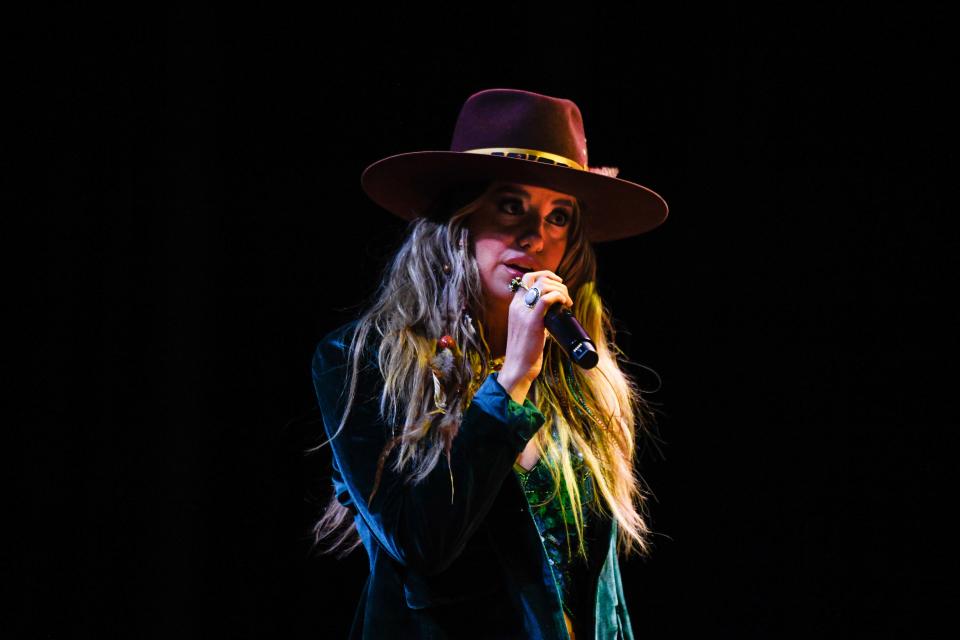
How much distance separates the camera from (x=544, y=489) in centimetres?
143

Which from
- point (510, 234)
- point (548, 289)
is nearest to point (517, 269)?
point (510, 234)

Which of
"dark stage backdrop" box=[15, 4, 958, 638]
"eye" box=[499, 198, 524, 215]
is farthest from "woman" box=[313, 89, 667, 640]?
"dark stage backdrop" box=[15, 4, 958, 638]

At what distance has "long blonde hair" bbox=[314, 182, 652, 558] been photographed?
1297mm

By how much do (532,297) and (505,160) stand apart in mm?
289

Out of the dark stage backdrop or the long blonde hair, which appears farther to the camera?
the dark stage backdrop

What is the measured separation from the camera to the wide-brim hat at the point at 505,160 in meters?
1.48

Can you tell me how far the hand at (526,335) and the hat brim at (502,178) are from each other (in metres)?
0.25

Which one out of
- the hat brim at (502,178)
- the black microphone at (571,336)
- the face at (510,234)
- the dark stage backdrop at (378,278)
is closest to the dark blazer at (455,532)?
the black microphone at (571,336)

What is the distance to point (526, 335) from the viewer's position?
1265 millimetres

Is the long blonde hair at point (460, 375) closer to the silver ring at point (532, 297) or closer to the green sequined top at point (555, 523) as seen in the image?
the green sequined top at point (555, 523)

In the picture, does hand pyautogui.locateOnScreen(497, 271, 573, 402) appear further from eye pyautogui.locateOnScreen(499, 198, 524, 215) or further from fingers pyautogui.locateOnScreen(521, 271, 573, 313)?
eye pyautogui.locateOnScreen(499, 198, 524, 215)

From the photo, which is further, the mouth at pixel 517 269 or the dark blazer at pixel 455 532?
the mouth at pixel 517 269

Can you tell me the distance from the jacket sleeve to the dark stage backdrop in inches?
33.8

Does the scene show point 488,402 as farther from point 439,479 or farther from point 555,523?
point 555,523
